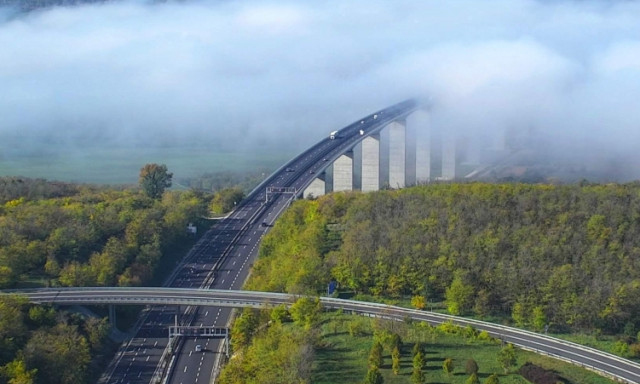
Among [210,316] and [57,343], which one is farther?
[210,316]

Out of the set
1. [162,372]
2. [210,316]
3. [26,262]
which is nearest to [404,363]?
[162,372]

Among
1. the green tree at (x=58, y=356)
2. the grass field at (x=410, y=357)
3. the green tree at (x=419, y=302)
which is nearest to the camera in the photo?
the grass field at (x=410, y=357)

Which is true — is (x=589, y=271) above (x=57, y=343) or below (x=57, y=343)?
above

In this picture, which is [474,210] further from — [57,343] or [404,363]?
[57,343]

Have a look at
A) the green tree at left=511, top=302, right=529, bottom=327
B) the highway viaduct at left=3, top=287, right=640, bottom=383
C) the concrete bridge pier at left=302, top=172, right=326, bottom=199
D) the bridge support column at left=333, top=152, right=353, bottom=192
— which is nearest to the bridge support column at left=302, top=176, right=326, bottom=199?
the concrete bridge pier at left=302, top=172, right=326, bottom=199

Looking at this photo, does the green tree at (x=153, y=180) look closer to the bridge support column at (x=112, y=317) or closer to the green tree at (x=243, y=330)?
the bridge support column at (x=112, y=317)

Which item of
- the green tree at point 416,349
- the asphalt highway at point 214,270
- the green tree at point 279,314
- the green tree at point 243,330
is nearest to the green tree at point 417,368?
the green tree at point 416,349
